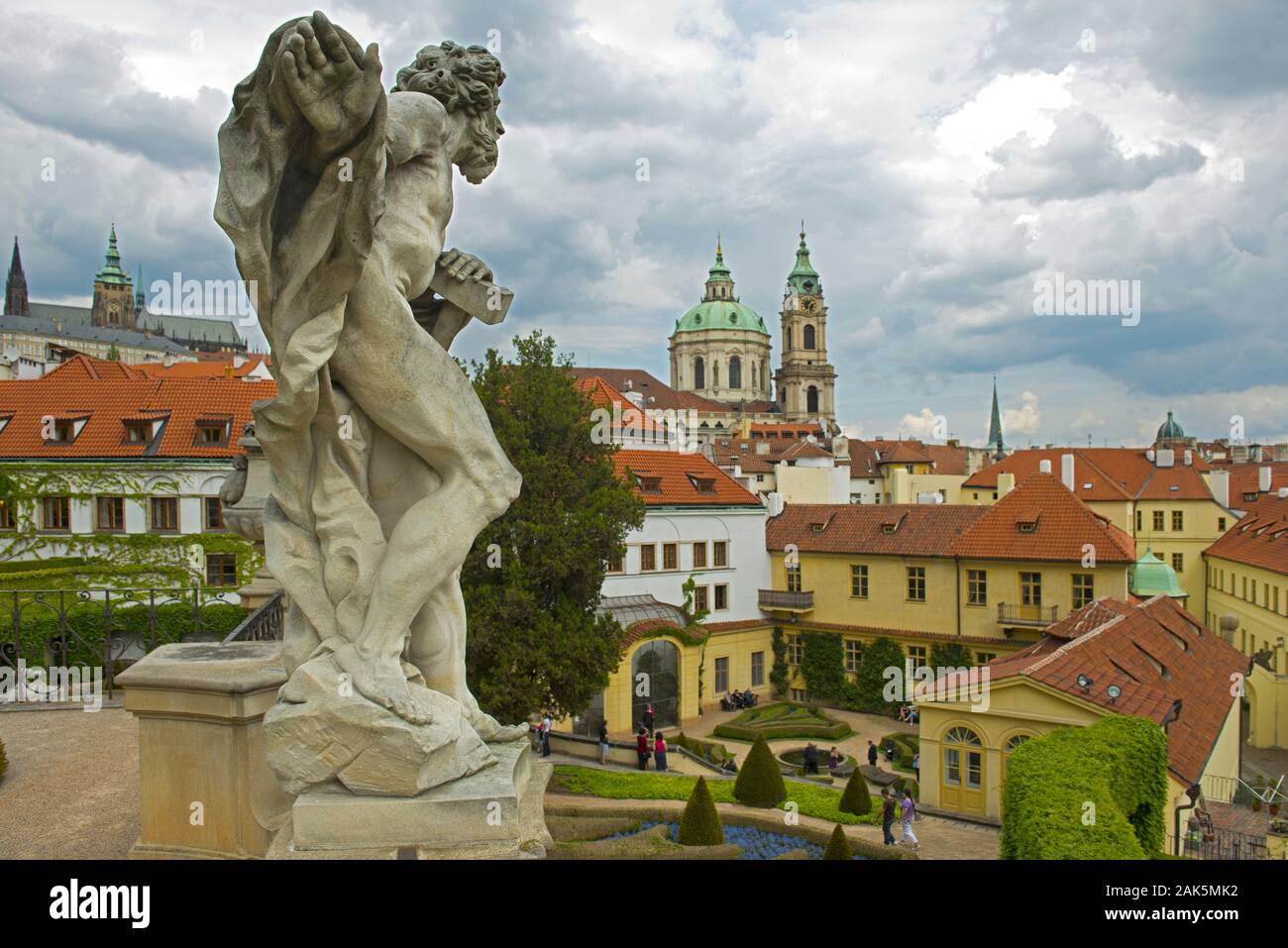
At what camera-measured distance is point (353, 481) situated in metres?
4.48

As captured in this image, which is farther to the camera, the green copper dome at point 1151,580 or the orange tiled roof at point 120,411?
the green copper dome at point 1151,580

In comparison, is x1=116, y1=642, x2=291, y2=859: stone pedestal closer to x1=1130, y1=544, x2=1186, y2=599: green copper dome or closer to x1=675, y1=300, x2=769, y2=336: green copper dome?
x1=1130, y1=544, x2=1186, y2=599: green copper dome

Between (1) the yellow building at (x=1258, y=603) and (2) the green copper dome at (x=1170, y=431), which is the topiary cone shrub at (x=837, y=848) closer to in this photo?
(1) the yellow building at (x=1258, y=603)

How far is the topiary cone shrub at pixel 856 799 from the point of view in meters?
21.8

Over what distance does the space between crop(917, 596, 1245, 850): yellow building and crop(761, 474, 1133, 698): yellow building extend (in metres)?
8.68

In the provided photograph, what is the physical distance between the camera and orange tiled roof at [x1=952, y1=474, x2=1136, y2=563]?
123ft

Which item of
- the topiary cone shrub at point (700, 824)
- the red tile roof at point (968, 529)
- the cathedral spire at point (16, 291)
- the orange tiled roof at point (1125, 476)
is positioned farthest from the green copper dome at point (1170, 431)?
the cathedral spire at point (16, 291)

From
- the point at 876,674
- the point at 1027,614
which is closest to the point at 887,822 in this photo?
the point at 1027,614

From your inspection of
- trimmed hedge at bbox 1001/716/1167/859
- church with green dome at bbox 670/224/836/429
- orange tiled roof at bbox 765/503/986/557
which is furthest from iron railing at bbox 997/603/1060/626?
church with green dome at bbox 670/224/836/429

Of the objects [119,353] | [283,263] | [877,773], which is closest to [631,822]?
[283,263]

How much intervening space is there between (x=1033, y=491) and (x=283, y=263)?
41.1 meters

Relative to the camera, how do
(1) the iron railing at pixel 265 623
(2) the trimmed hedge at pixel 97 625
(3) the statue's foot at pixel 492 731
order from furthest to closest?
(2) the trimmed hedge at pixel 97 625, (1) the iron railing at pixel 265 623, (3) the statue's foot at pixel 492 731

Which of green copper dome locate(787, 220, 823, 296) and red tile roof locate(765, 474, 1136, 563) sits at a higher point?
green copper dome locate(787, 220, 823, 296)

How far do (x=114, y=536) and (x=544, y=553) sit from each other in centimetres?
2234
